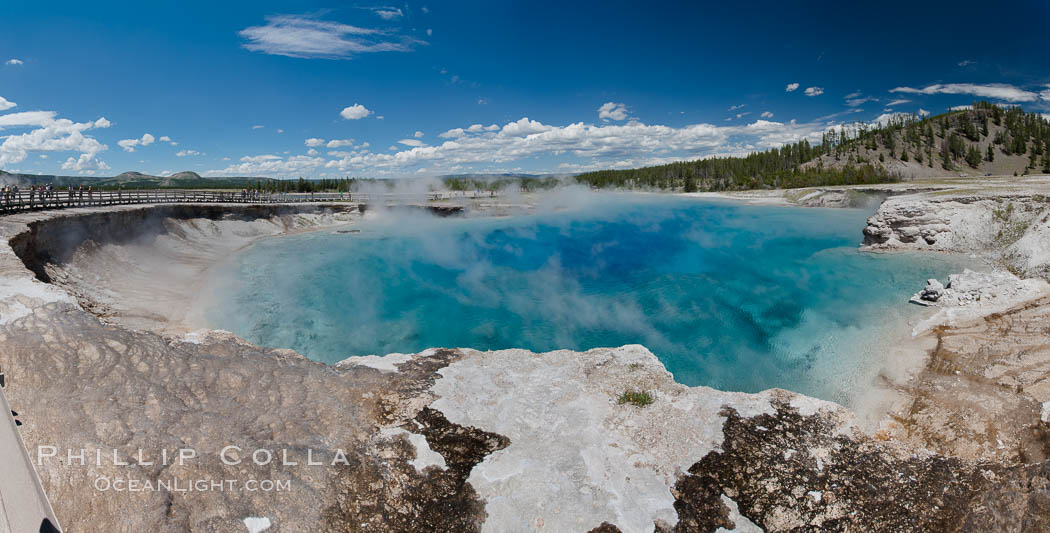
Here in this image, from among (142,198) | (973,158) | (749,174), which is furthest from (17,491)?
(973,158)

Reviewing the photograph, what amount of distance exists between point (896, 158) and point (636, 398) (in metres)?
115

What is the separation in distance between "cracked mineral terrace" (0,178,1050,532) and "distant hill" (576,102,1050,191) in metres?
82.3

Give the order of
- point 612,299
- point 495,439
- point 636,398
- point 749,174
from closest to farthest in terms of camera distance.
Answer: point 495,439
point 636,398
point 612,299
point 749,174

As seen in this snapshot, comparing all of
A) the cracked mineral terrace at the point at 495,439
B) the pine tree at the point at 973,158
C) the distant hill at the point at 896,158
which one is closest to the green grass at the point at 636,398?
the cracked mineral terrace at the point at 495,439

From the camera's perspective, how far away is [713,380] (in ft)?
35.5

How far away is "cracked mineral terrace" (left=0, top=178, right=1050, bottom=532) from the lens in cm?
438

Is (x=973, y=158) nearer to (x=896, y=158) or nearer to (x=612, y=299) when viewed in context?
(x=896, y=158)

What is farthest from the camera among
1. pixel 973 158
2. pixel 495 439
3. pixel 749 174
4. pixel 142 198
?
pixel 749 174

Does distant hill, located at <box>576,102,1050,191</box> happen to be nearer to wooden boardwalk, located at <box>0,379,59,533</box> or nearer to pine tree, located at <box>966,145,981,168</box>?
pine tree, located at <box>966,145,981,168</box>

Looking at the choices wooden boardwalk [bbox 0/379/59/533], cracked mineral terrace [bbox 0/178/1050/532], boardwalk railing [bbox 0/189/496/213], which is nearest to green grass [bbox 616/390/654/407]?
cracked mineral terrace [bbox 0/178/1050/532]

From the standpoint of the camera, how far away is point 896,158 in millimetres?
89000

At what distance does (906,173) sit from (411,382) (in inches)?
4225

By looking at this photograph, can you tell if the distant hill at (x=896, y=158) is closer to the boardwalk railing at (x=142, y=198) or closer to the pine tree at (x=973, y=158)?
the pine tree at (x=973, y=158)

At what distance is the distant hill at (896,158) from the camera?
80.1 m
